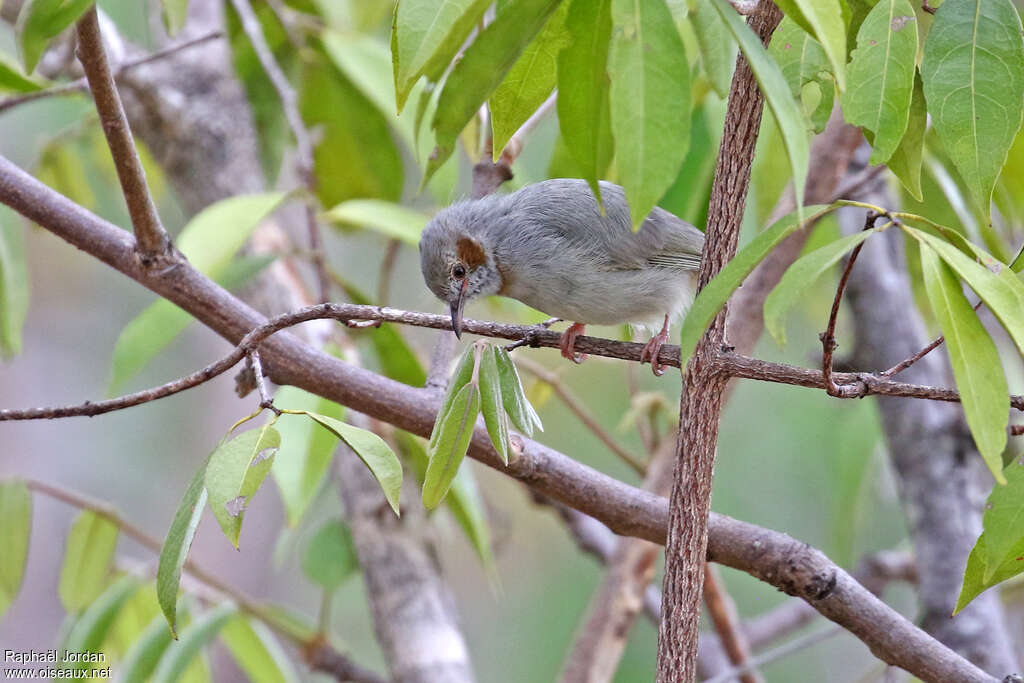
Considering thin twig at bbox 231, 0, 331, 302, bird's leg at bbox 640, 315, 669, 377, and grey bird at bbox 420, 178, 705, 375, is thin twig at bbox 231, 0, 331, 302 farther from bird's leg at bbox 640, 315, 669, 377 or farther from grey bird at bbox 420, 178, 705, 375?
bird's leg at bbox 640, 315, 669, 377

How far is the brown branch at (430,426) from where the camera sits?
1.71 meters

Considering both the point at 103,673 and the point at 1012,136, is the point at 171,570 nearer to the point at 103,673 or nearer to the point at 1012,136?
the point at 1012,136

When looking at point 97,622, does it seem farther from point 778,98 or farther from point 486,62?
point 778,98

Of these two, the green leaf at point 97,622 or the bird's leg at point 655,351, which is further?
the green leaf at point 97,622

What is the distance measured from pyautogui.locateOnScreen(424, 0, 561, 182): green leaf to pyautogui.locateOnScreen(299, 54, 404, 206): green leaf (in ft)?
8.50

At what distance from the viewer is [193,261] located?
2.47m

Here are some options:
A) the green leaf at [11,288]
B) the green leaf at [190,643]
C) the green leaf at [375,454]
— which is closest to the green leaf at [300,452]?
the green leaf at [190,643]

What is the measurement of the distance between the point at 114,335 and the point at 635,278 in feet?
31.2

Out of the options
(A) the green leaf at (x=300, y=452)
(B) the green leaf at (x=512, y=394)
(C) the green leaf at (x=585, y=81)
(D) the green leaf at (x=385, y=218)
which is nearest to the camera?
(C) the green leaf at (x=585, y=81)

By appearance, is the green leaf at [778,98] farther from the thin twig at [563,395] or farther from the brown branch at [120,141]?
the thin twig at [563,395]

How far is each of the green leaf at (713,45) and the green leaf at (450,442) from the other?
0.53 meters

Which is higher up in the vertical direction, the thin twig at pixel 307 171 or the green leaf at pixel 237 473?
the thin twig at pixel 307 171

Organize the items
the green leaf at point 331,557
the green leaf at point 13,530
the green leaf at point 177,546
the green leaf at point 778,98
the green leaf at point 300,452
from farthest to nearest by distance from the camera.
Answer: the green leaf at point 331,557 → the green leaf at point 13,530 → the green leaf at point 300,452 → the green leaf at point 177,546 → the green leaf at point 778,98

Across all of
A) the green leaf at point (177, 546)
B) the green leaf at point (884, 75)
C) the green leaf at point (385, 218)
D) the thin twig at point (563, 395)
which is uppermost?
the green leaf at point (385, 218)
